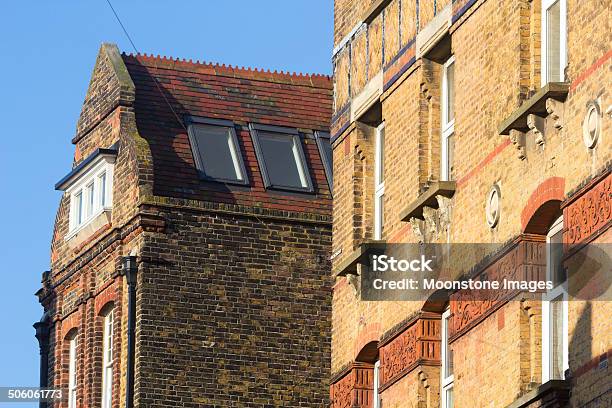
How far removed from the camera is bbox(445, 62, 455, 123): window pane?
26438mm

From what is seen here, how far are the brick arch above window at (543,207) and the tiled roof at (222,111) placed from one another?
13.4 metres

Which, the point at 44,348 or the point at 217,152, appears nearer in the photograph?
the point at 217,152

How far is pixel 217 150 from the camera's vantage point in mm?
36469

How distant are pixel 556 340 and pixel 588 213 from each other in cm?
189

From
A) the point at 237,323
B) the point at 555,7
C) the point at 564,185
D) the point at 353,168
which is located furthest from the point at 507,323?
the point at 237,323

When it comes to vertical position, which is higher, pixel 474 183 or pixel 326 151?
pixel 326 151

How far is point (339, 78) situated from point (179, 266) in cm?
574

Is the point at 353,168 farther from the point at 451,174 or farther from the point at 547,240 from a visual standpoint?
the point at 547,240

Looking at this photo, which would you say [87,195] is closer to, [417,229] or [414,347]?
[417,229]

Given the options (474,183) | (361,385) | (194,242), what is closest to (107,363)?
(194,242)

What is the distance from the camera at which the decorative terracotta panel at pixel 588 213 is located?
20672mm

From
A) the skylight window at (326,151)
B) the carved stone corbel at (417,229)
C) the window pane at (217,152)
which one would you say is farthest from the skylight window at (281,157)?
the carved stone corbel at (417,229)

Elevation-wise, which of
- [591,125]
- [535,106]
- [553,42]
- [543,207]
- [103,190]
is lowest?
[543,207]

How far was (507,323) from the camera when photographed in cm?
2291
